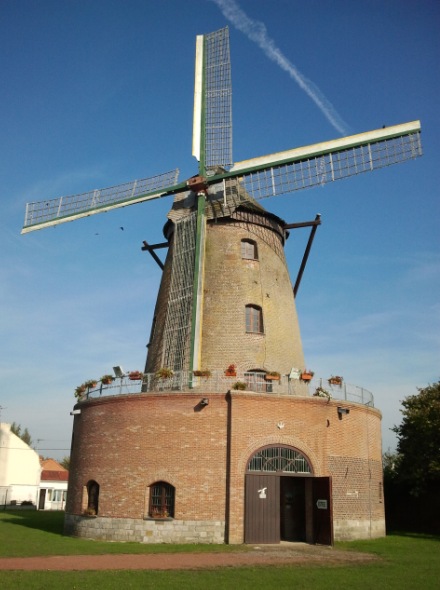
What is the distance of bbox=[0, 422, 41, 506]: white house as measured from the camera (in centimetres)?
4725

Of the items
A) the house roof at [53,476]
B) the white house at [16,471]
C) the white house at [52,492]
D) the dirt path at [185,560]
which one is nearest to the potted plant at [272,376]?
the dirt path at [185,560]

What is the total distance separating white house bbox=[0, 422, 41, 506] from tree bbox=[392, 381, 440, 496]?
1299 inches

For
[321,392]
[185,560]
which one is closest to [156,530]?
[185,560]

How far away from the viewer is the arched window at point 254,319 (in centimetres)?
2270

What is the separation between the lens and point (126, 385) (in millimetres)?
20906

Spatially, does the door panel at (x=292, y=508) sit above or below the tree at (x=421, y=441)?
below

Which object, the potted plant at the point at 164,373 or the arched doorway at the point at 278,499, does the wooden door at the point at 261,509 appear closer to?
the arched doorway at the point at 278,499

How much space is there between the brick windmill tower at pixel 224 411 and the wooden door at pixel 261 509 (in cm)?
4

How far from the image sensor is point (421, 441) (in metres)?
26.2

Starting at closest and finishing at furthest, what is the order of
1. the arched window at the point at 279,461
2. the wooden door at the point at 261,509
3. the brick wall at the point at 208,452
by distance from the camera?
the wooden door at the point at 261,509
the brick wall at the point at 208,452
the arched window at the point at 279,461

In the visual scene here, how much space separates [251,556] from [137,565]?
10.8 feet

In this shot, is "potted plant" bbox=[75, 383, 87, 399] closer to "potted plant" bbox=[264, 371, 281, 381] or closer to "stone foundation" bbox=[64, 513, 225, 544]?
"stone foundation" bbox=[64, 513, 225, 544]

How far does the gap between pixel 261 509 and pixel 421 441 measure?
433 inches

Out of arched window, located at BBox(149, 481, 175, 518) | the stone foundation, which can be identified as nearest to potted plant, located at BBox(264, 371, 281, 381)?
arched window, located at BBox(149, 481, 175, 518)
